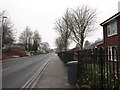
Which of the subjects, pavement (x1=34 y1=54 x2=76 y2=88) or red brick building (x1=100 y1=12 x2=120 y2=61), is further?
red brick building (x1=100 y1=12 x2=120 y2=61)

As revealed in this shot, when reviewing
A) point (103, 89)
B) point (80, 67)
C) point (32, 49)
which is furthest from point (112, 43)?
point (32, 49)

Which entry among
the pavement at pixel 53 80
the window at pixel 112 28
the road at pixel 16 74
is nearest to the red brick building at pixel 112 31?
the window at pixel 112 28

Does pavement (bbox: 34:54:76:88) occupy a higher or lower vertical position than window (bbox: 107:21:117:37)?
lower

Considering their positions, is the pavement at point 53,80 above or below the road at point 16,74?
above

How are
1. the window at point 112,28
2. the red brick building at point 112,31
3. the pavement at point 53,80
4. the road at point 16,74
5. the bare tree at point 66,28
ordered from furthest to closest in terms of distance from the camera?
1. the bare tree at point 66,28
2. the window at point 112,28
3. the red brick building at point 112,31
4. the road at point 16,74
5. the pavement at point 53,80

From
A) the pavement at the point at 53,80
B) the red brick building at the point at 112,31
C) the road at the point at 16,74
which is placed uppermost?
the red brick building at the point at 112,31

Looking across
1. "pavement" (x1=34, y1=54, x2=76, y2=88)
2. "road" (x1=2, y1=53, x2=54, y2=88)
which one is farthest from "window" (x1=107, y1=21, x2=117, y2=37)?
"pavement" (x1=34, y1=54, x2=76, y2=88)

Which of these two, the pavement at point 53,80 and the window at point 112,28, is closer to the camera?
the pavement at point 53,80

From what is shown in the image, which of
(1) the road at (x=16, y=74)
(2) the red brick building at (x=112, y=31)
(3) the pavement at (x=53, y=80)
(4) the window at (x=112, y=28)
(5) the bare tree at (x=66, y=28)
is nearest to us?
(3) the pavement at (x=53, y=80)

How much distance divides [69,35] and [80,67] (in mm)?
35044

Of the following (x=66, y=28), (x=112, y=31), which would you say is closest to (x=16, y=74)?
(x=112, y=31)

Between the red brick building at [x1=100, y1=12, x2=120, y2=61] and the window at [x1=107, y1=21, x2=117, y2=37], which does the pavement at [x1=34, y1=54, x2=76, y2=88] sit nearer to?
the red brick building at [x1=100, y1=12, x2=120, y2=61]

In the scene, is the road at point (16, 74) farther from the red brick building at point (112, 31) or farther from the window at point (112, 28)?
the window at point (112, 28)

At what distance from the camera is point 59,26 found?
167 feet
